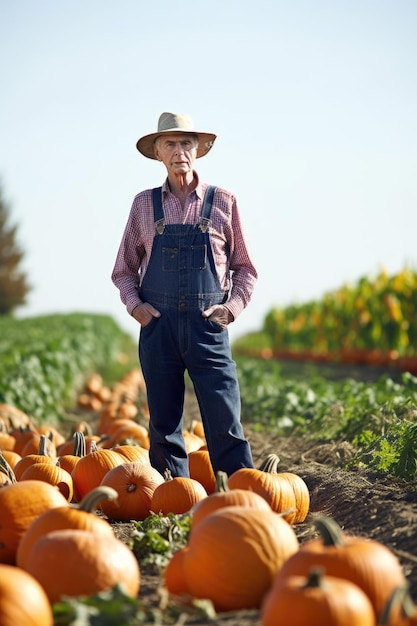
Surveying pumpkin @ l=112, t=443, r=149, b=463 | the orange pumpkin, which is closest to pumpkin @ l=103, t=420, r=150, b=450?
pumpkin @ l=112, t=443, r=149, b=463

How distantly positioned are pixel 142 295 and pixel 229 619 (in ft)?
9.28

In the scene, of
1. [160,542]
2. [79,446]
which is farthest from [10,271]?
[160,542]

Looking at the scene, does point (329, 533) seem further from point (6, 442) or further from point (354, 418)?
point (6, 442)

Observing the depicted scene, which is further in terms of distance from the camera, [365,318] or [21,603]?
[365,318]

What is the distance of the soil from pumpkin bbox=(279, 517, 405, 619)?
0.81 feet

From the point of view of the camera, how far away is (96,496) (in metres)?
3.46

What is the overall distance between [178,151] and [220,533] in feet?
9.36

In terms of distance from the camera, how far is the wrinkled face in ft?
17.6

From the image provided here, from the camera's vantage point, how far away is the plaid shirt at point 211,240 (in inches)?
211

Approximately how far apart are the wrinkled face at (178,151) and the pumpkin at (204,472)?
189cm

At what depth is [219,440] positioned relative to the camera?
17.6ft

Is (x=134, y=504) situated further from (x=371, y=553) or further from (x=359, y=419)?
(x=359, y=419)

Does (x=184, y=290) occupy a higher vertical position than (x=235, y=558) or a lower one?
higher

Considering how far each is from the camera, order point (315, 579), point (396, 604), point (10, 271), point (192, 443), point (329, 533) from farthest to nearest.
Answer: point (10, 271) < point (192, 443) < point (329, 533) < point (315, 579) < point (396, 604)
